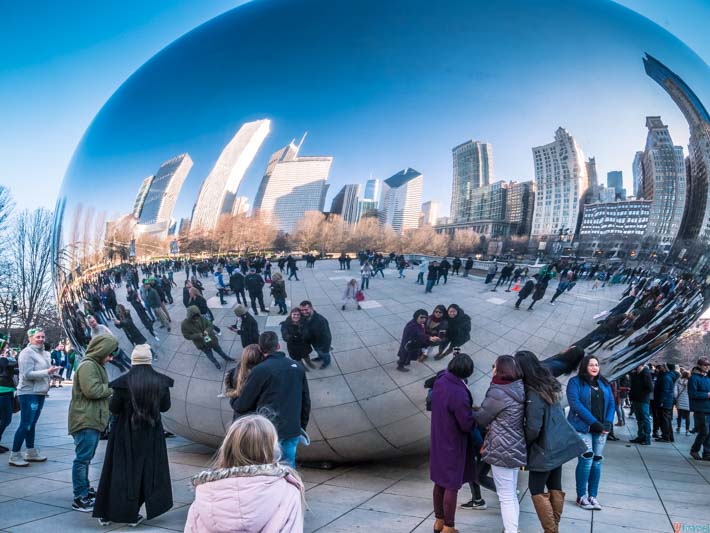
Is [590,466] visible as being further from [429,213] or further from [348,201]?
[348,201]

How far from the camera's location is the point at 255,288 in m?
4.34

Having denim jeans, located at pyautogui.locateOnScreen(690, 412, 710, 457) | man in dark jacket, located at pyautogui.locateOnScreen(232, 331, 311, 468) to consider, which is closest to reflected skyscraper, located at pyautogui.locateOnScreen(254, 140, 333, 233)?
man in dark jacket, located at pyautogui.locateOnScreen(232, 331, 311, 468)

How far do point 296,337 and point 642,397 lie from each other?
685 cm

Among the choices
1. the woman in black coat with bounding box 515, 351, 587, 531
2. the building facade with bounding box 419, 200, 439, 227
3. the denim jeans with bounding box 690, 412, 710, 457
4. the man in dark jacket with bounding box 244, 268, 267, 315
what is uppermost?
the building facade with bounding box 419, 200, 439, 227

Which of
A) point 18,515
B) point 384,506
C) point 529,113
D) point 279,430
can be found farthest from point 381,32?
point 18,515

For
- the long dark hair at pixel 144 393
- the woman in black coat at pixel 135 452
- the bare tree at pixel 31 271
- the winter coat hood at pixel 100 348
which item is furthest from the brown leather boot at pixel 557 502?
the bare tree at pixel 31 271

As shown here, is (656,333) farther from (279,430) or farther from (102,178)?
(102,178)

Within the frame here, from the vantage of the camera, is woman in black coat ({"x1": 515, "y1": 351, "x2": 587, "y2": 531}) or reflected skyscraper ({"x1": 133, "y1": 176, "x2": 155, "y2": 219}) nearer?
woman in black coat ({"x1": 515, "y1": 351, "x2": 587, "y2": 531})

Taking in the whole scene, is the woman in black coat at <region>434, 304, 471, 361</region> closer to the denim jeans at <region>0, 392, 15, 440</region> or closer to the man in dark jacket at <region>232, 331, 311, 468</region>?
the man in dark jacket at <region>232, 331, 311, 468</region>

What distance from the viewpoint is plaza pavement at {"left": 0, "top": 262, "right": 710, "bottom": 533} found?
13.7ft

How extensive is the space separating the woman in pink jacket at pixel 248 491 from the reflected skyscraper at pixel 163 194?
107 inches

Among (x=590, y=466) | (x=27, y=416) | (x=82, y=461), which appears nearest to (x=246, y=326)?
(x=82, y=461)

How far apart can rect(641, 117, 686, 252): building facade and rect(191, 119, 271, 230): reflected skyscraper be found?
324 centimetres

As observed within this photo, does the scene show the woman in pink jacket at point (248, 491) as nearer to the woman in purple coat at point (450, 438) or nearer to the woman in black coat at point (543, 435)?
the woman in purple coat at point (450, 438)
